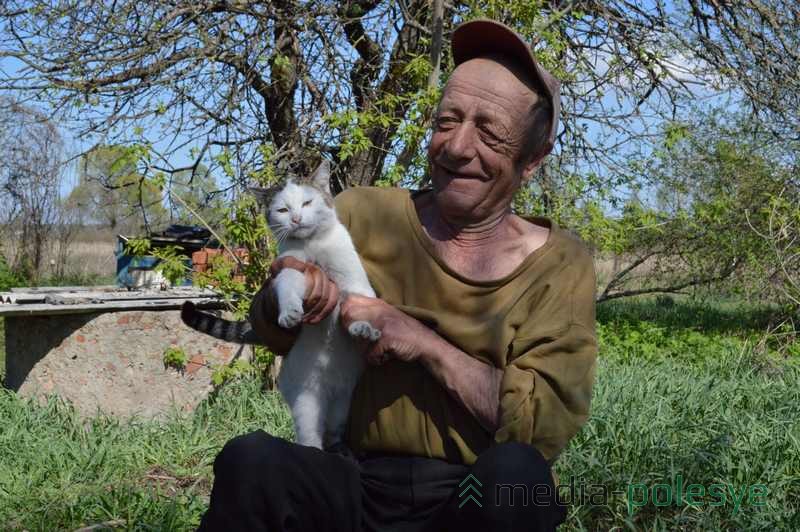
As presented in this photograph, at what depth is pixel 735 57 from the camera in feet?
26.8

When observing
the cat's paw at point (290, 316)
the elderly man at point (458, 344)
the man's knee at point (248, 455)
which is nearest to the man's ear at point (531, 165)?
the elderly man at point (458, 344)

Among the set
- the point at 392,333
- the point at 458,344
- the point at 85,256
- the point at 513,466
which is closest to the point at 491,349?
the point at 458,344

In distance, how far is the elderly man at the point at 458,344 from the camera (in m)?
1.82

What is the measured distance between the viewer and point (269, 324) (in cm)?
Result: 207

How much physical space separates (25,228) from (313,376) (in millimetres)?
15150

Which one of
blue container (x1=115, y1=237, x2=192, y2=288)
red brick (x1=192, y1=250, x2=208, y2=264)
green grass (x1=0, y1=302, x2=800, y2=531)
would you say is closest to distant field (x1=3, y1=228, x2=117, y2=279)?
blue container (x1=115, y1=237, x2=192, y2=288)

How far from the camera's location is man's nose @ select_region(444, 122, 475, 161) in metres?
2.02

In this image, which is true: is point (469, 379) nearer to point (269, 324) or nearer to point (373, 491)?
point (373, 491)

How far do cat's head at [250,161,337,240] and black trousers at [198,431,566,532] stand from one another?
0.67 metres

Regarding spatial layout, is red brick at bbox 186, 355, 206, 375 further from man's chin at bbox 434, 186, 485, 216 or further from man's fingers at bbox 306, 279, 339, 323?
man's chin at bbox 434, 186, 485, 216

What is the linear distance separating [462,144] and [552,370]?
63 cm

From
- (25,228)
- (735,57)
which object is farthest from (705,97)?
(25,228)

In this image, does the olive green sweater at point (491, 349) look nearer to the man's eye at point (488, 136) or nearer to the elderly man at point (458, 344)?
the elderly man at point (458, 344)

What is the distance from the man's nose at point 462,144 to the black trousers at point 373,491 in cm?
75
